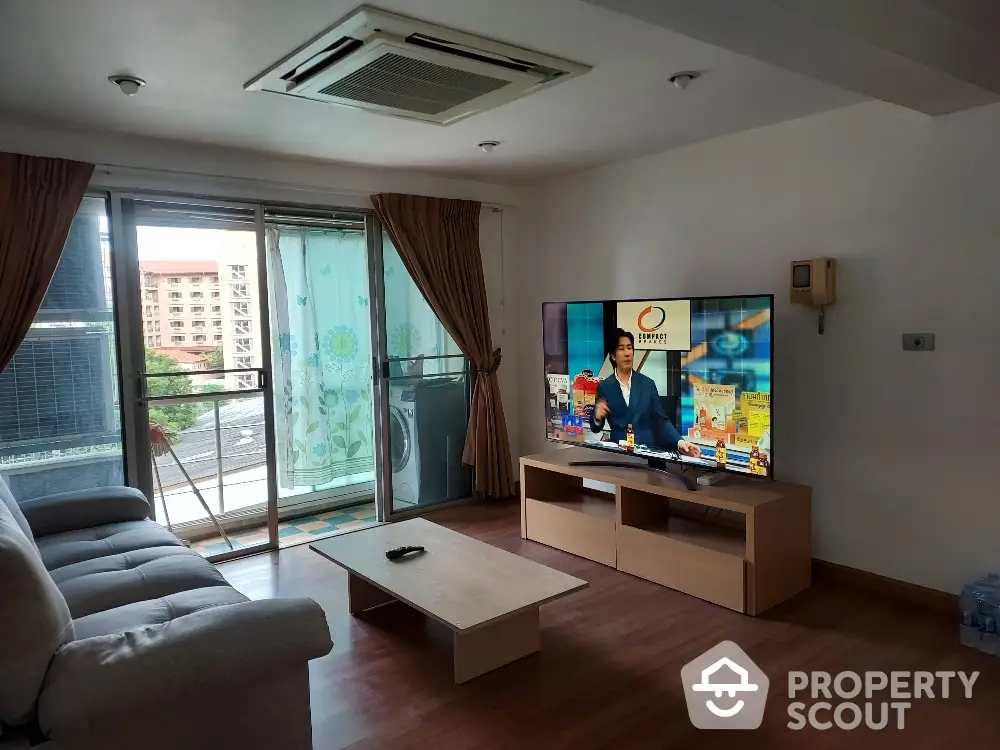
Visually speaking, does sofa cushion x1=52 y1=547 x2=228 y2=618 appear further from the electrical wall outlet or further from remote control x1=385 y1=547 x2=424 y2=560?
the electrical wall outlet

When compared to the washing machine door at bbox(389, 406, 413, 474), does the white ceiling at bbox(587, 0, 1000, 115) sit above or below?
above

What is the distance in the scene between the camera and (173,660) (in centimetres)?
165

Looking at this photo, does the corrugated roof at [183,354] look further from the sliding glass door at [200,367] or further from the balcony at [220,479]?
the balcony at [220,479]

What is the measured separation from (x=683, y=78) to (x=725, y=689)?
7.67 feet

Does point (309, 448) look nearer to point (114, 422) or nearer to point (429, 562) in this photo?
point (114, 422)

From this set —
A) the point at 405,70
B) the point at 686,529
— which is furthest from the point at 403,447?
the point at 405,70

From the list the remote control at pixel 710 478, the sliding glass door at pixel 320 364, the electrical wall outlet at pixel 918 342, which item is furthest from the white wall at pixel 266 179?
the electrical wall outlet at pixel 918 342

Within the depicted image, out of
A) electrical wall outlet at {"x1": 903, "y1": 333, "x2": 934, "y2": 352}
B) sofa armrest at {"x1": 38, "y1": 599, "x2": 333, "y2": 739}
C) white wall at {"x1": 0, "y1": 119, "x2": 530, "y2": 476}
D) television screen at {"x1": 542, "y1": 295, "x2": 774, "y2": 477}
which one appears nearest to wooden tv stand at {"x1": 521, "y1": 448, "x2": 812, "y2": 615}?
television screen at {"x1": 542, "y1": 295, "x2": 774, "y2": 477}

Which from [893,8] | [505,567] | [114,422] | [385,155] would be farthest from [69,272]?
[893,8]

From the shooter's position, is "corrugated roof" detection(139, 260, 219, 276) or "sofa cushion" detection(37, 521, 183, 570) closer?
"sofa cushion" detection(37, 521, 183, 570)

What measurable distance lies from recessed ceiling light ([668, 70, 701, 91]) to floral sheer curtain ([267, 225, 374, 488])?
2.74m

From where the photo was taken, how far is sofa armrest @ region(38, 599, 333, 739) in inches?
60.8

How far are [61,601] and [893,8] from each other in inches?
110

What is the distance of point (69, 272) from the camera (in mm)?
3432
